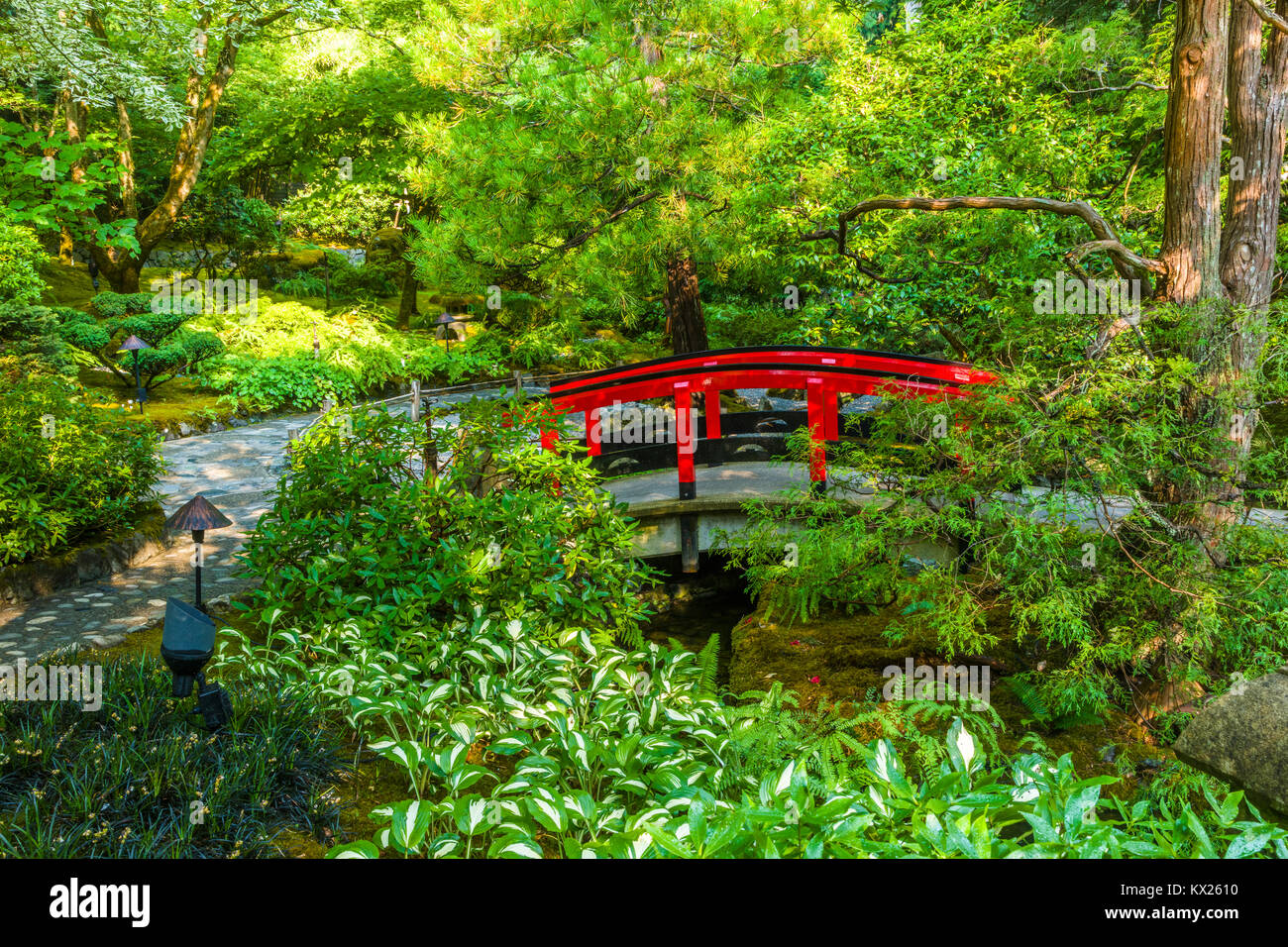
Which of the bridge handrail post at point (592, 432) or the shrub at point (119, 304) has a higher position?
the shrub at point (119, 304)

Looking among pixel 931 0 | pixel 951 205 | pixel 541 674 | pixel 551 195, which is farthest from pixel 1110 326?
pixel 931 0

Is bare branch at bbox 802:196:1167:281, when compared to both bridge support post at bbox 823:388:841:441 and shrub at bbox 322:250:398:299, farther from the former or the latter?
shrub at bbox 322:250:398:299

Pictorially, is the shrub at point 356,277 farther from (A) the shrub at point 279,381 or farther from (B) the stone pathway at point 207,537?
(B) the stone pathway at point 207,537

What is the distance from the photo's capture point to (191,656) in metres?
3.33

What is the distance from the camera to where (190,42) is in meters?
14.6

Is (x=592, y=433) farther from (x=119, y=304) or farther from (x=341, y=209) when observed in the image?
(x=341, y=209)

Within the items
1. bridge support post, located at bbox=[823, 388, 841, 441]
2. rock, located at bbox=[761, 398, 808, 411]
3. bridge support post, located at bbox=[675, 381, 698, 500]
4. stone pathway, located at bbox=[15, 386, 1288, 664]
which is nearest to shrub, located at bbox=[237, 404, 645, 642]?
stone pathway, located at bbox=[15, 386, 1288, 664]

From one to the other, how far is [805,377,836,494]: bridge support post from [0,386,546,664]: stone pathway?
2.49m

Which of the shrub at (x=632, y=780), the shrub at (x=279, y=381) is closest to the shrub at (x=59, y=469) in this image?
the shrub at (x=632, y=780)

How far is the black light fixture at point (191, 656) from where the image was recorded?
3318mm

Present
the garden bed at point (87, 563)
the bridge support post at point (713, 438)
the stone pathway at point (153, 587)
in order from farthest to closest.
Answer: the bridge support post at point (713, 438)
the garden bed at point (87, 563)
the stone pathway at point (153, 587)

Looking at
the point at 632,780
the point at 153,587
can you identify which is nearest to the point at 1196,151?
the point at 632,780

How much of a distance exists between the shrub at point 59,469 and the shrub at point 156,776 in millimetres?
3171

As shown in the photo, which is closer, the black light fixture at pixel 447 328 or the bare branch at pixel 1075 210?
the bare branch at pixel 1075 210
